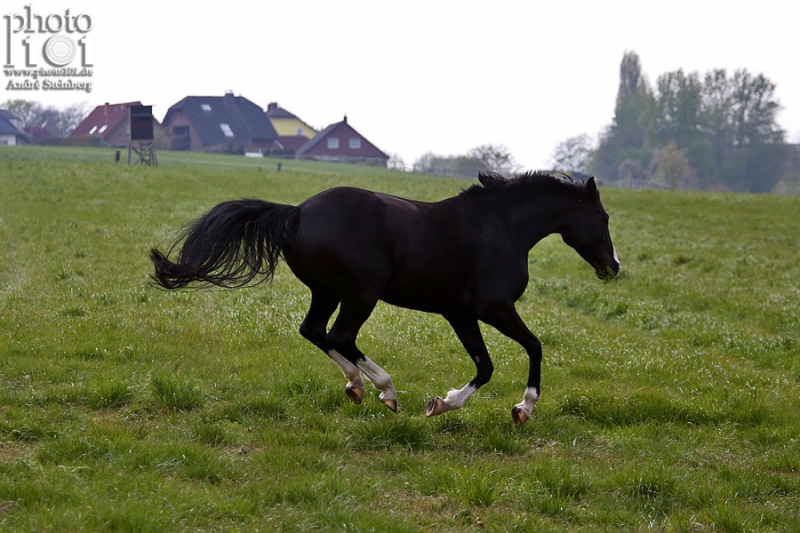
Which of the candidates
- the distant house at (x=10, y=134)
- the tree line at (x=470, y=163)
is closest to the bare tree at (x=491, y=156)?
the tree line at (x=470, y=163)

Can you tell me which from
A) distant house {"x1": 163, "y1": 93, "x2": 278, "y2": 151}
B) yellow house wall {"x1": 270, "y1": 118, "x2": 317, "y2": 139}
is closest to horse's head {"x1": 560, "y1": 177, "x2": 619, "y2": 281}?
distant house {"x1": 163, "y1": 93, "x2": 278, "y2": 151}

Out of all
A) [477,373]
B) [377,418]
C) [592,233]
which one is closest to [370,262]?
[377,418]

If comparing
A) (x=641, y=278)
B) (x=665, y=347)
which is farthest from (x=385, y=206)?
(x=641, y=278)

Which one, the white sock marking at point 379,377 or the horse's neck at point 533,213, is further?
the horse's neck at point 533,213

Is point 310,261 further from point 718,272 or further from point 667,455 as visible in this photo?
point 718,272

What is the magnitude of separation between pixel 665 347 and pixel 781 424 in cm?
356

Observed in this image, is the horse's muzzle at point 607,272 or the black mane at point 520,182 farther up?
the black mane at point 520,182

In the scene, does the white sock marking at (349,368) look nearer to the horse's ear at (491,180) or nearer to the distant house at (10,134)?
the horse's ear at (491,180)

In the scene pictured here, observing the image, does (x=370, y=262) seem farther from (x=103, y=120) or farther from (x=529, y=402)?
(x=103, y=120)

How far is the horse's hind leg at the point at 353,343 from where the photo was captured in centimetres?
712

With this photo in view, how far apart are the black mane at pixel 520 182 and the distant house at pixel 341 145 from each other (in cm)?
9448

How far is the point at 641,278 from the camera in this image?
61.8ft

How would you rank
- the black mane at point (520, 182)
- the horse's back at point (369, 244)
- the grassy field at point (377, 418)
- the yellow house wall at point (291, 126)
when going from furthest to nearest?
the yellow house wall at point (291, 126) < the black mane at point (520, 182) < the horse's back at point (369, 244) < the grassy field at point (377, 418)

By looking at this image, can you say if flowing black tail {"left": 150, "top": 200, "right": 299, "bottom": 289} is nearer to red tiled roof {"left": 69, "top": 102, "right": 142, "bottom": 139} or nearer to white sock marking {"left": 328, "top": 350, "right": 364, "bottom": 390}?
white sock marking {"left": 328, "top": 350, "right": 364, "bottom": 390}
